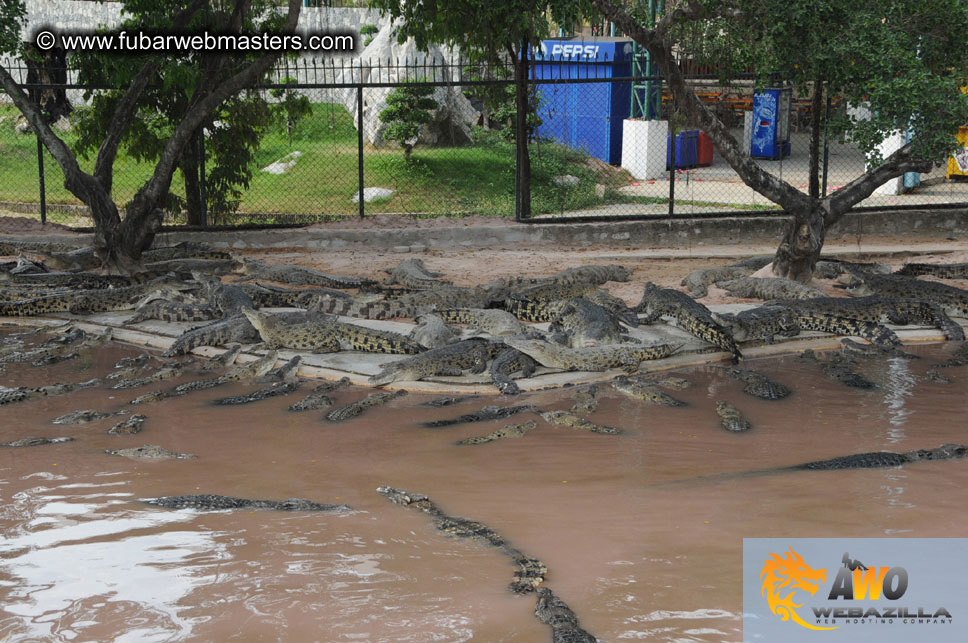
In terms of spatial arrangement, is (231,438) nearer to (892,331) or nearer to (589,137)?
(892,331)

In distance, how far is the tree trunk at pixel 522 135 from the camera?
12.9 meters

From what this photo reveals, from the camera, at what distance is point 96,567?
13.6 feet

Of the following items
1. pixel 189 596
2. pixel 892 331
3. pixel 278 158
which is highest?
pixel 278 158

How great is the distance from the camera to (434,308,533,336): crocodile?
7949mm

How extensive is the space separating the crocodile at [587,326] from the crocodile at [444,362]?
74cm

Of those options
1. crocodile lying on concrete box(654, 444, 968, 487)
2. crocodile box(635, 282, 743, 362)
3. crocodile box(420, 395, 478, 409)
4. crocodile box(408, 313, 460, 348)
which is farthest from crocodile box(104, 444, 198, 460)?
crocodile box(635, 282, 743, 362)

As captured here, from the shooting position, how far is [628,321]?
26.9 ft

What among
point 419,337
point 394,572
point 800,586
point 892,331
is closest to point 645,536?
point 800,586

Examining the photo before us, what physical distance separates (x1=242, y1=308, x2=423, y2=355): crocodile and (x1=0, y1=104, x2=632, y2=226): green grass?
736 centimetres

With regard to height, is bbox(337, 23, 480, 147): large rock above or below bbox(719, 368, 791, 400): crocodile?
above

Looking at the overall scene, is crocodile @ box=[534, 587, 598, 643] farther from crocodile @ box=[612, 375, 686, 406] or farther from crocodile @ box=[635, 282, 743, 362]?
crocodile @ box=[635, 282, 743, 362]

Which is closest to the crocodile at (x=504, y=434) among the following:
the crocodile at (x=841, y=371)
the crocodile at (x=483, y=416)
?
the crocodile at (x=483, y=416)

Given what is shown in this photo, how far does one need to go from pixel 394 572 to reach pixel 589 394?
283 centimetres

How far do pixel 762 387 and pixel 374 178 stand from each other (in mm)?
12326
